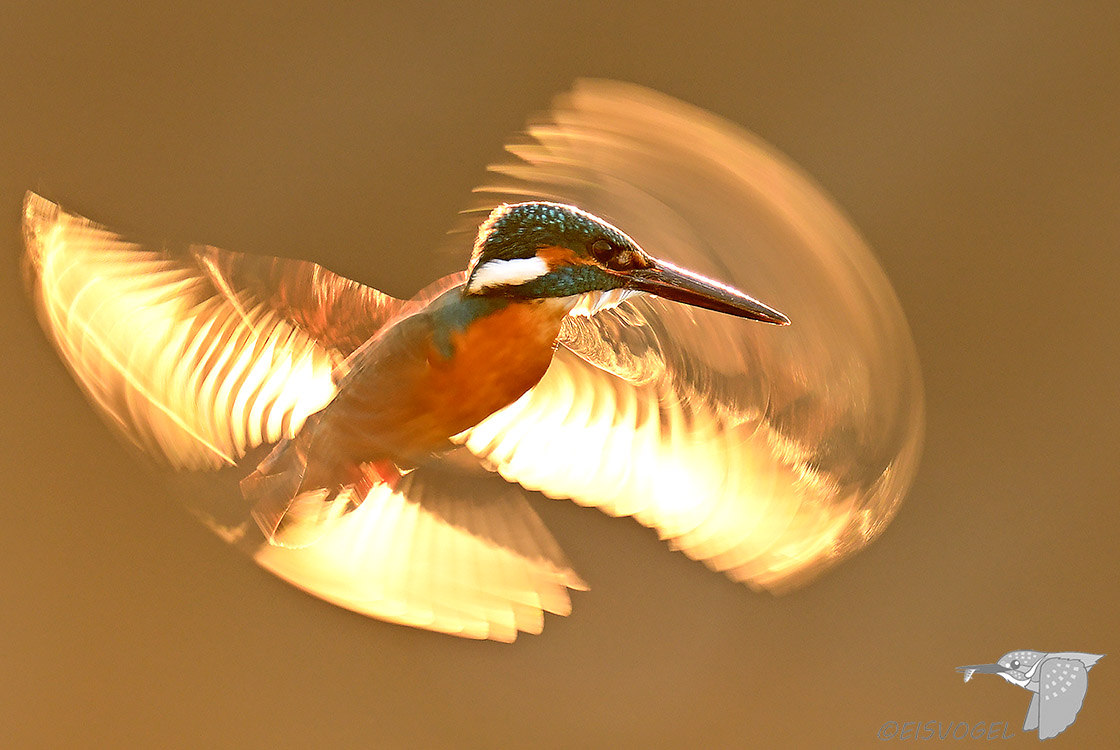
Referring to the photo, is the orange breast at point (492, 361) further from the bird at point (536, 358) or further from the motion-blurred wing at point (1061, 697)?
the motion-blurred wing at point (1061, 697)

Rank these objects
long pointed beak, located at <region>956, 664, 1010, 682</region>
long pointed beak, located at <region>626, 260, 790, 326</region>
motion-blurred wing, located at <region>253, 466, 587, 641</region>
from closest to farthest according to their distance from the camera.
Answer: long pointed beak, located at <region>626, 260, 790, 326</region>, motion-blurred wing, located at <region>253, 466, 587, 641</region>, long pointed beak, located at <region>956, 664, 1010, 682</region>

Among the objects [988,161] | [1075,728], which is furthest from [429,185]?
[1075,728]

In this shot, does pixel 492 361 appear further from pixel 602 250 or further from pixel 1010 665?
pixel 1010 665

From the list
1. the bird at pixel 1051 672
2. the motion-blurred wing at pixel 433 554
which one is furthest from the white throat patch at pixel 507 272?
the bird at pixel 1051 672

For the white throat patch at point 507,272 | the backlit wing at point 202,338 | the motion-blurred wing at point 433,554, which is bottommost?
the motion-blurred wing at point 433,554

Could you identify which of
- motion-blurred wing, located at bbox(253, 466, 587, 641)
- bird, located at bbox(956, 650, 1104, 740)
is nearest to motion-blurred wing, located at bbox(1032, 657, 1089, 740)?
bird, located at bbox(956, 650, 1104, 740)

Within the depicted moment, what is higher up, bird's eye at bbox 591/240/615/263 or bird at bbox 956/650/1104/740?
bird's eye at bbox 591/240/615/263

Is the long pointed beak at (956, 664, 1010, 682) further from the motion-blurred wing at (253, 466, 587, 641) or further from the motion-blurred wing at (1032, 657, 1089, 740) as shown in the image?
the motion-blurred wing at (253, 466, 587, 641)

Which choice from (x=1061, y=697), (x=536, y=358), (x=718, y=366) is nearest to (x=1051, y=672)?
(x=1061, y=697)
